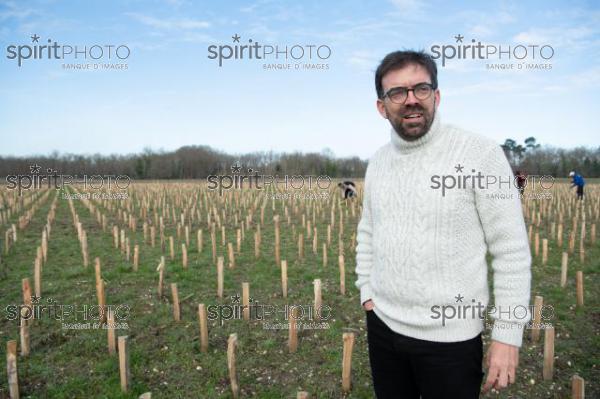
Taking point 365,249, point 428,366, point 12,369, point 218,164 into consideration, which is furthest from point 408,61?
point 218,164

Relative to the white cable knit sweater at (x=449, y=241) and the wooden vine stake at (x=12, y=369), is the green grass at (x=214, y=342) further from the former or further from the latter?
the white cable knit sweater at (x=449, y=241)

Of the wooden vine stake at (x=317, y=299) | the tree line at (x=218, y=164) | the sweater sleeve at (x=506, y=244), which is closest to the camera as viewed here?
the sweater sleeve at (x=506, y=244)

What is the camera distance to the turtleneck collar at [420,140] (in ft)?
6.13

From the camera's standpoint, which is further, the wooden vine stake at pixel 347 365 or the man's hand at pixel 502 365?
the wooden vine stake at pixel 347 365

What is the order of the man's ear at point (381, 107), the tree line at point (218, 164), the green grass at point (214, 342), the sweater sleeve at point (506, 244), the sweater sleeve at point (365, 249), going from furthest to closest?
the tree line at point (218, 164), the green grass at point (214, 342), the sweater sleeve at point (365, 249), the man's ear at point (381, 107), the sweater sleeve at point (506, 244)

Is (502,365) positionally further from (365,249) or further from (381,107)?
(381,107)

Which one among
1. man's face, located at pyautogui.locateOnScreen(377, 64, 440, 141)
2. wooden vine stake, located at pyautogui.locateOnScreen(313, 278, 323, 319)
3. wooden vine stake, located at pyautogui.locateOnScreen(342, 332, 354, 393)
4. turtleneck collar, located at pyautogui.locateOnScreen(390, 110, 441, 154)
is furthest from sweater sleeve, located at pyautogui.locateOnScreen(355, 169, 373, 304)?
wooden vine stake, located at pyautogui.locateOnScreen(313, 278, 323, 319)

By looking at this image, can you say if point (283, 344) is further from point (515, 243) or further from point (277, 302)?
point (515, 243)

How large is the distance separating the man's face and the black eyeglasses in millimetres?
12

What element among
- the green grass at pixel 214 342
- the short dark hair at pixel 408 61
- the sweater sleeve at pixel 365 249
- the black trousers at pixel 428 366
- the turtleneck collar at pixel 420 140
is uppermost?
the short dark hair at pixel 408 61

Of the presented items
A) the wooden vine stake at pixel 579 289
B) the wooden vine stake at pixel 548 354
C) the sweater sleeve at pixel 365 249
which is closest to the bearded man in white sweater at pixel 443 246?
the sweater sleeve at pixel 365 249

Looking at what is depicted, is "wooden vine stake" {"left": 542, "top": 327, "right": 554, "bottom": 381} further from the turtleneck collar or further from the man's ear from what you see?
the man's ear

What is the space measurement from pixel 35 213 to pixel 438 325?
68.9 ft

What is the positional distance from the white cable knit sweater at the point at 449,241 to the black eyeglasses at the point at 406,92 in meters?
0.13
